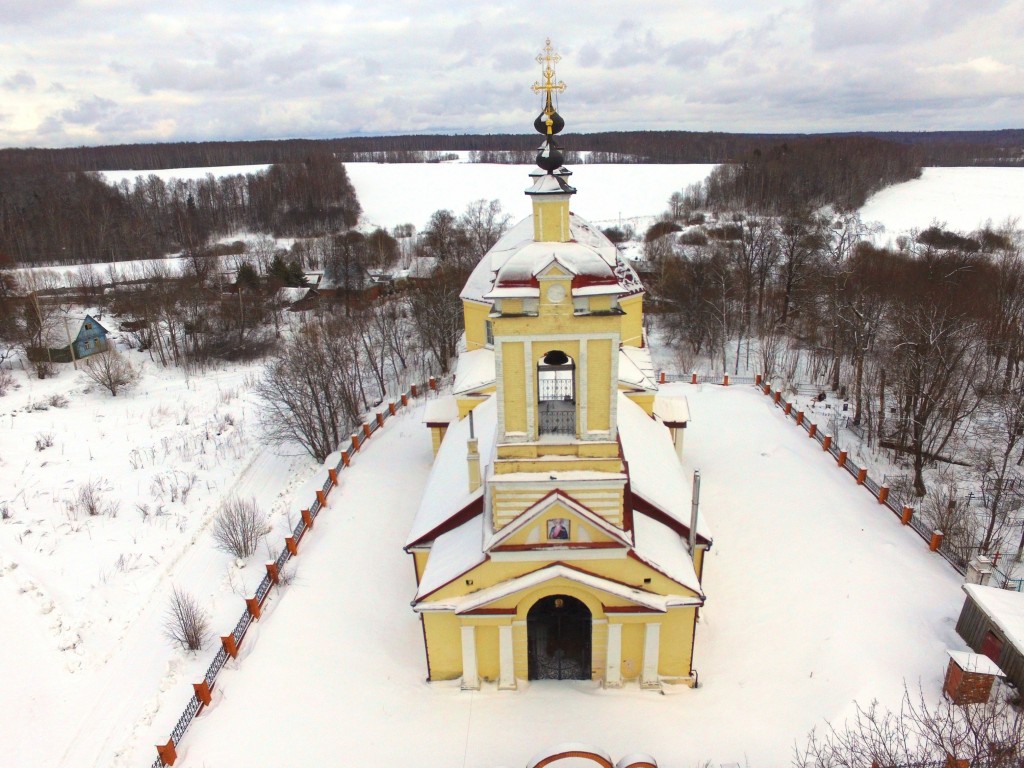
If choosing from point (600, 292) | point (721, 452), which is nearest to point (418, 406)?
point (721, 452)

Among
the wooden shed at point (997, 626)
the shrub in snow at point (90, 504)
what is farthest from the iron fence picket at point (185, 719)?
the wooden shed at point (997, 626)

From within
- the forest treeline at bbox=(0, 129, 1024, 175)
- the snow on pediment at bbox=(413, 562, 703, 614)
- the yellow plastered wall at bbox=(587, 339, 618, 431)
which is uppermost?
the forest treeline at bbox=(0, 129, 1024, 175)

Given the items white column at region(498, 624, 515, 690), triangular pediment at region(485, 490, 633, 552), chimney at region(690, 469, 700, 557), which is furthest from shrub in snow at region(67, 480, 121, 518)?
chimney at region(690, 469, 700, 557)

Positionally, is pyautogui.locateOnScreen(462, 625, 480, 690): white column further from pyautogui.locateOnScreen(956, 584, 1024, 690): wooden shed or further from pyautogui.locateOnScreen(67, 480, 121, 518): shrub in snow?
pyautogui.locateOnScreen(67, 480, 121, 518): shrub in snow

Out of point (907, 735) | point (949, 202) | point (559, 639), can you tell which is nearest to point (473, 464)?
point (559, 639)

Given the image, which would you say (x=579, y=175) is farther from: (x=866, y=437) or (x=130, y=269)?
(x=866, y=437)

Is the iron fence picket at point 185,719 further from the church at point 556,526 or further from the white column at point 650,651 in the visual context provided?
the white column at point 650,651

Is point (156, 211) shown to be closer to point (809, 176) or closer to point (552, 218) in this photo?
point (809, 176)
